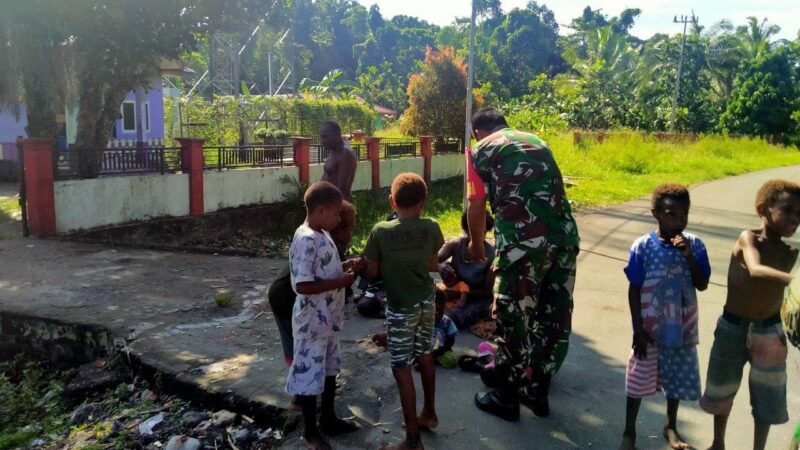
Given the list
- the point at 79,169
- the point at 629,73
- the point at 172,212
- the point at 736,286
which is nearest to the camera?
the point at 736,286

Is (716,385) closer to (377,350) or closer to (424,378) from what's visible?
(424,378)

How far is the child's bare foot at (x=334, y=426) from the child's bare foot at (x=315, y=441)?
0.11m

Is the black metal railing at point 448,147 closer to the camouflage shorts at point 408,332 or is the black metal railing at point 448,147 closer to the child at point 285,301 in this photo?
the child at point 285,301

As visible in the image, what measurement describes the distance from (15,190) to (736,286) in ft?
50.3

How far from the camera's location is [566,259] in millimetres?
3426

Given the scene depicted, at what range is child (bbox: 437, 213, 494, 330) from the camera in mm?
4848

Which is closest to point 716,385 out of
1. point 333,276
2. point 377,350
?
point 333,276

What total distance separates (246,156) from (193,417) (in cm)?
938

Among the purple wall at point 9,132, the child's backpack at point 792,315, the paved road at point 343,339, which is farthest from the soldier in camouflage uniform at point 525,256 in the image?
the purple wall at point 9,132

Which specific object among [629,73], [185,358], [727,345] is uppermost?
[629,73]

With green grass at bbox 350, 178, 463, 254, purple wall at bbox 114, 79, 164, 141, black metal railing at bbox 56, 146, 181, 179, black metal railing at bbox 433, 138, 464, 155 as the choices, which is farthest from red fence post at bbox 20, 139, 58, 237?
black metal railing at bbox 433, 138, 464, 155

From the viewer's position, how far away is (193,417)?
376 centimetres

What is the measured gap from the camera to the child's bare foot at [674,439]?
3195mm

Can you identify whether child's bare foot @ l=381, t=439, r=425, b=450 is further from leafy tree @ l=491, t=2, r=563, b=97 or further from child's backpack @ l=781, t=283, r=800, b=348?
leafy tree @ l=491, t=2, r=563, b=97
